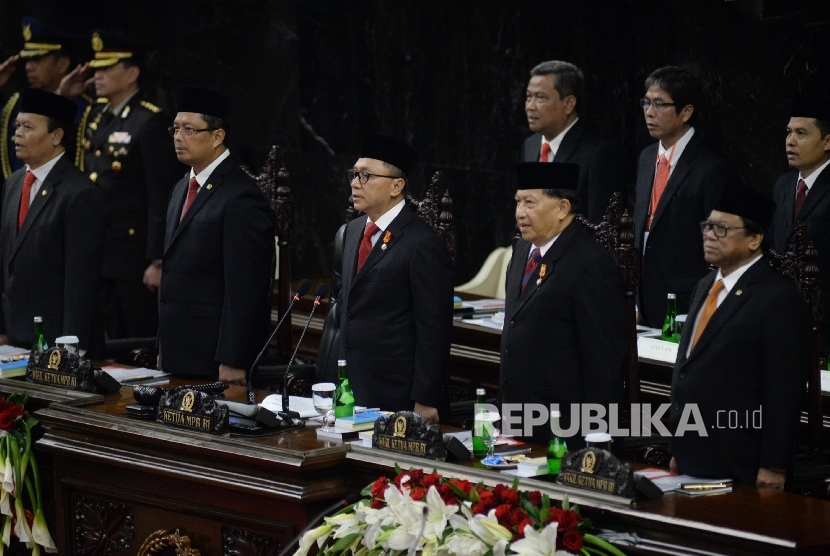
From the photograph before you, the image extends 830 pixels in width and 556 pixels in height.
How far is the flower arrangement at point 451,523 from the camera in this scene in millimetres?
3512

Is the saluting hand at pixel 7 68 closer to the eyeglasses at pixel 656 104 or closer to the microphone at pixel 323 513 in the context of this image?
the eyeglasses at pixel 656 104

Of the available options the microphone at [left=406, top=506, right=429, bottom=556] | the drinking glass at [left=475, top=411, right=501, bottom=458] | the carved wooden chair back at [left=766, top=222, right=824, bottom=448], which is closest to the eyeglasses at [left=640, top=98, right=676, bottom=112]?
the carved wooden chair back at [left=766, top=222, right=824, bottom=448]

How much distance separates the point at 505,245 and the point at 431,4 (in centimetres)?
139

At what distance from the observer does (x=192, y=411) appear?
4367mm

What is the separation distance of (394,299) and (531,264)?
0.52 metres

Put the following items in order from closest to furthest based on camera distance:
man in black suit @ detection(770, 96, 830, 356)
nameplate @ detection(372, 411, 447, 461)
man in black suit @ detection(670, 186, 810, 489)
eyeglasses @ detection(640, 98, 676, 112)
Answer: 1. nameplate @ detection(372, 411, 447, 461)
2. man in black suit @ detection(670, 186, 810, 489)
3. man in black suit @ detection(770, 96, 830, 356)
4. eyeglasses @ detection(640, 98, 676, 112)

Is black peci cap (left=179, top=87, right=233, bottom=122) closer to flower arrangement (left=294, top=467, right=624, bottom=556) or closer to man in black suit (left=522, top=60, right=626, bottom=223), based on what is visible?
man in black suit (left=522, top=60, right=626, bottom=223)

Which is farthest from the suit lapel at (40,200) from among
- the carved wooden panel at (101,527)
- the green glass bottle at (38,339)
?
the carved wooden panel at (101,527)

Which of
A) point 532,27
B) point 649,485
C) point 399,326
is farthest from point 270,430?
point 532,27

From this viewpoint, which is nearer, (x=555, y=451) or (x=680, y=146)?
(x=555, y=451)

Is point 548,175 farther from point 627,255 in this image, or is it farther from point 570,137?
point 570,137

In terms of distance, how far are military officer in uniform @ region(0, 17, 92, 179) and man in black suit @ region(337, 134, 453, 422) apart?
147 inches

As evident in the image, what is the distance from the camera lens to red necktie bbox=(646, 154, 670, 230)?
630 centimetres

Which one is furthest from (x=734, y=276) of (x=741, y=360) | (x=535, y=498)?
(x=535, y=498)
